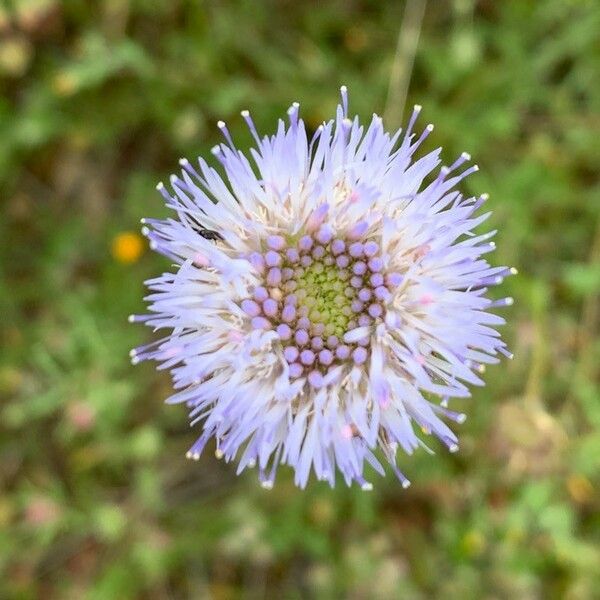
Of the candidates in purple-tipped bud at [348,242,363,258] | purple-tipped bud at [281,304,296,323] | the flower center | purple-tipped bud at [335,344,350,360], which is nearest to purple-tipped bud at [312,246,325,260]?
the flower center

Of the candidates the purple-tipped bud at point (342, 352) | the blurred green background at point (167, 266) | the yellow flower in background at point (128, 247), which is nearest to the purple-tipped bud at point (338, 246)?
the purple-tipped bud at point (342, 352)

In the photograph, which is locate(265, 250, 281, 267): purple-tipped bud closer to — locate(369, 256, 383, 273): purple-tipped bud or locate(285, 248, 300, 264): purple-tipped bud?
locate(285, 248, 300, 264): purple-tipped bud

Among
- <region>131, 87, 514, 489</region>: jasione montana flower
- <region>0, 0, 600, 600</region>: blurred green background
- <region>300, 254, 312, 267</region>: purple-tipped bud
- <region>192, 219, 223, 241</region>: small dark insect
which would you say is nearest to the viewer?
<region>131, 87, 514, 489</region>: jasione montana flower

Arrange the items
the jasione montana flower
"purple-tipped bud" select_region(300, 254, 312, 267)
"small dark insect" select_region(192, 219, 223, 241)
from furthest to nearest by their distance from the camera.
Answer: "purple-tipped bud" select_region(300, 254, 312, 267)
"small dark insect" select_region(192, 219, 223, 241)
the jasione montana flower

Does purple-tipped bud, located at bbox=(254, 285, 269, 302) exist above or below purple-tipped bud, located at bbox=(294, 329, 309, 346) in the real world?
above

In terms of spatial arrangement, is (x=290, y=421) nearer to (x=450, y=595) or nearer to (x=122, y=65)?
(x=450, y=595)

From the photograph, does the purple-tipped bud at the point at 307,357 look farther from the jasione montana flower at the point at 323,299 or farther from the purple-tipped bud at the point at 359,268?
the purple-tipped bud at the point at 359,268

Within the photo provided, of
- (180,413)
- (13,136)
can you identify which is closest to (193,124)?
(13,136)

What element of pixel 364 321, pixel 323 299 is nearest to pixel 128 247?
pixel 323 299

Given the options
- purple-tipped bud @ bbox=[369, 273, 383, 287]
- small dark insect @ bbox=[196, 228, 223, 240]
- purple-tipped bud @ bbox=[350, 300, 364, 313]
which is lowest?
purple-tipped bud @ bbox=[350, 300, 364, 313]
